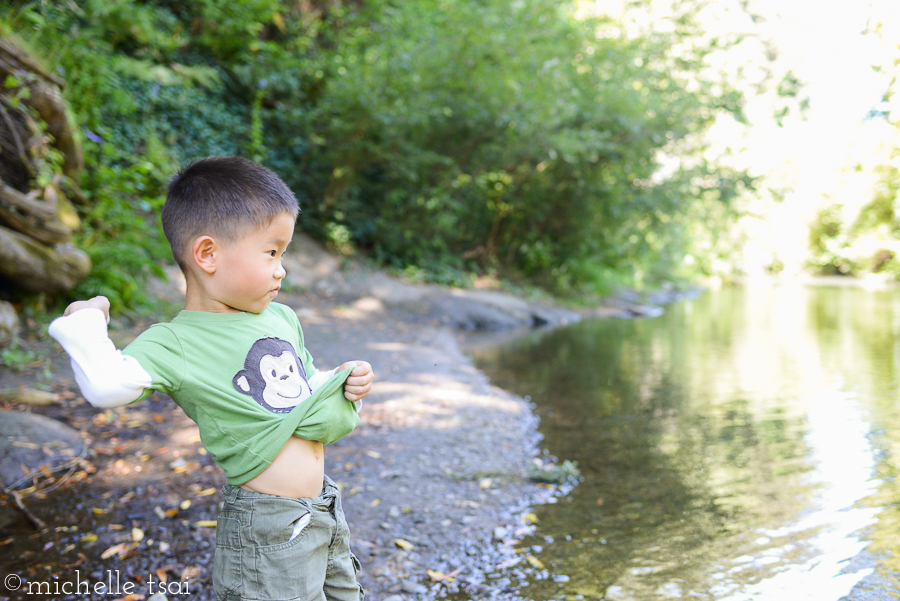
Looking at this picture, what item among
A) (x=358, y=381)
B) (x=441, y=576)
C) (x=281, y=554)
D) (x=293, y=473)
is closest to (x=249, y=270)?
(x=358, y=381)

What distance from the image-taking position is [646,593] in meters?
2.66

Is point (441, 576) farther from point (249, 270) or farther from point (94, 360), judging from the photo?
point (94, 360)

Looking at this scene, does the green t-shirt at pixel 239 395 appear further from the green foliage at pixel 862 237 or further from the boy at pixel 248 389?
the green foliage at pixel 862 237

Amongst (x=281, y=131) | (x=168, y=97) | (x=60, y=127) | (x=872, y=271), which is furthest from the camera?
(x=872, y=271)

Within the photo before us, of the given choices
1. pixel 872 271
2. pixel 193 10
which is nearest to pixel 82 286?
pixel 193 10

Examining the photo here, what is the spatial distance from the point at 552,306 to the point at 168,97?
362 inches

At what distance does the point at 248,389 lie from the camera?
157 cm

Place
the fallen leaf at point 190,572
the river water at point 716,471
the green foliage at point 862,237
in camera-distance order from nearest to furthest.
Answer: the fallen leaf at point 190,572 → the river water at point 716,471 → the green foliage at point 862,237

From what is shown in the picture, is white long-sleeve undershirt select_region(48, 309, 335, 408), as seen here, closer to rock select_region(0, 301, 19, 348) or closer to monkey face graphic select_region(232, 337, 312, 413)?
monkey face graphic select_region(232, 337, 312, 413)

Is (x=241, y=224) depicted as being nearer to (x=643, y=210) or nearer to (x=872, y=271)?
(x=643, y=210)

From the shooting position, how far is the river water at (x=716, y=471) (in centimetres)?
281

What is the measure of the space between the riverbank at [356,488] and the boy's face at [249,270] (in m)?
1.54

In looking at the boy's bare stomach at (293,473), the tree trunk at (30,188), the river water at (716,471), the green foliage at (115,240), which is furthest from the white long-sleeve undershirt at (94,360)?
the green foliage at (115,240)

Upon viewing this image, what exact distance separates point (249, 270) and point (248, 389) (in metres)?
0.31
